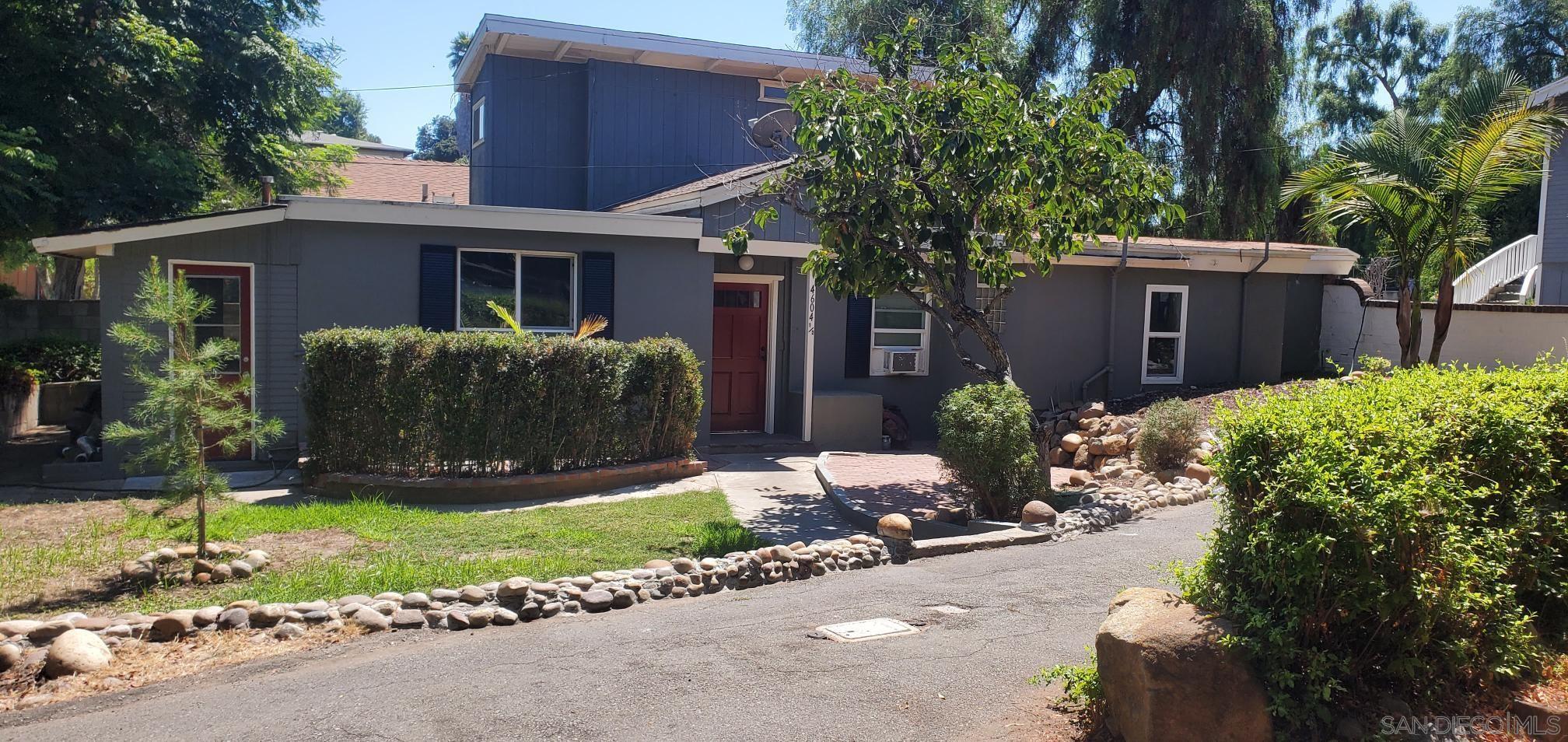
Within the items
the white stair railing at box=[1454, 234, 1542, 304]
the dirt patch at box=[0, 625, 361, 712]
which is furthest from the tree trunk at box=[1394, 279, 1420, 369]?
the dirt patch at box=[0, 625, 361, 712]

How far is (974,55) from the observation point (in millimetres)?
9555

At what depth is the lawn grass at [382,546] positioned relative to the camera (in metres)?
6.74

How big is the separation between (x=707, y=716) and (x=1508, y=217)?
3211cm

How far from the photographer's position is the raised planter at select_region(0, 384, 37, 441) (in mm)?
15352

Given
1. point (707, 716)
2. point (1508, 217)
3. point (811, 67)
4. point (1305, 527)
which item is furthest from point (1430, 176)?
point (1508, 217)

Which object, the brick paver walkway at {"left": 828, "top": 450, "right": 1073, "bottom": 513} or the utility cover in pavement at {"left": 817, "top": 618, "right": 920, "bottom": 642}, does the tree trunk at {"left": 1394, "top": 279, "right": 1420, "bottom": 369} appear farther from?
the utility cover in pavement at {"left": 817, "top": 618, "right": 920, "bottom": 642}

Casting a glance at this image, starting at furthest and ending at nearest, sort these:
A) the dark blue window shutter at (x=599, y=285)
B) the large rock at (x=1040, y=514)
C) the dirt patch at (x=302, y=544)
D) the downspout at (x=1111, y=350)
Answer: the downspout at (x=1111, y=350) → the dark blue window shutter at (x=599, y=285) → the large rock at (x=1040, y=514) → the dirt patch at (x=302, y=544)

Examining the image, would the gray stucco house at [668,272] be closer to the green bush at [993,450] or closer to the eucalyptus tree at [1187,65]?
the green bush at [993,450]

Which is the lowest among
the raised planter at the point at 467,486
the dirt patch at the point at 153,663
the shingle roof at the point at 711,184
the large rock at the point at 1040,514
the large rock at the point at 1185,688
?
the dirt patch at the point at 153,663

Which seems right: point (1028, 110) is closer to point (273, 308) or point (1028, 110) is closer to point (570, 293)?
point (570, 293)

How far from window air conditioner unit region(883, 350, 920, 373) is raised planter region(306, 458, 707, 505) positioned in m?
5.21

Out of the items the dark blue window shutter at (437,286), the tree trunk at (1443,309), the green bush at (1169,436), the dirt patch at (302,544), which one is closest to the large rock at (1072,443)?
the green bush at (1169,436)

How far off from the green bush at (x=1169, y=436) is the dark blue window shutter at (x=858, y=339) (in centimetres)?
450

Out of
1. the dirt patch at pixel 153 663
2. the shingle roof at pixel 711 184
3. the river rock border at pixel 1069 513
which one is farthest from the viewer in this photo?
the shingle roof at pixel 711 184
